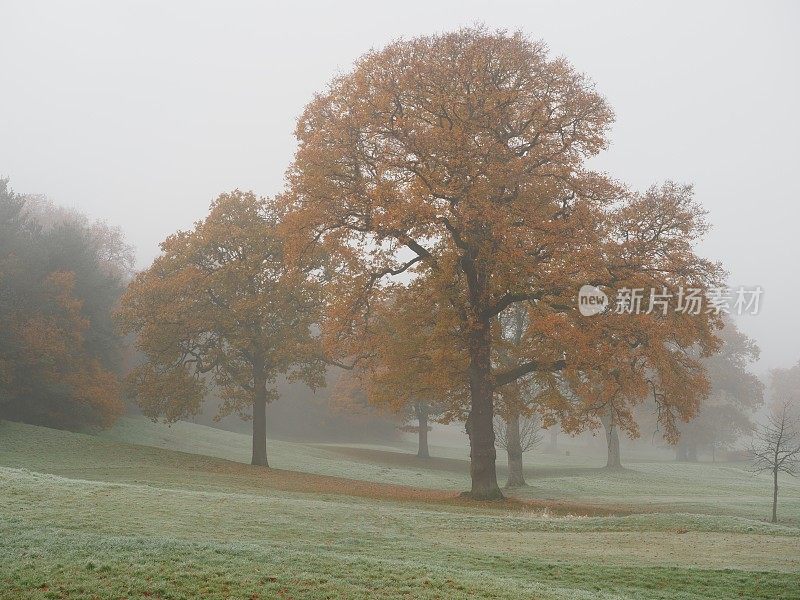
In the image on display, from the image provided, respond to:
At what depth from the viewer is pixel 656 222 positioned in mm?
25812

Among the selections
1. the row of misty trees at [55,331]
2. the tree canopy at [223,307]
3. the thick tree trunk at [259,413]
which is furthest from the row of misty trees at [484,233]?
the row of misty trees at [55,331]

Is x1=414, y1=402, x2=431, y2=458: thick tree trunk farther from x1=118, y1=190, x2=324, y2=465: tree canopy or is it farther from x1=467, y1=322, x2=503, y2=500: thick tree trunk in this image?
x1=467, y1=322, x2=503, y2=500: thick tree trunk

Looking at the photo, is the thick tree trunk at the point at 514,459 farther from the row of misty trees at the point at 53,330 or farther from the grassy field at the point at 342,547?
the row of misty trees at the point at 53,330

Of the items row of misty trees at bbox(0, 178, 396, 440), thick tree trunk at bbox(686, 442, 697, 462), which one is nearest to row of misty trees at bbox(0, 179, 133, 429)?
row of misty trees at bbox(0, 178, 396, 440)

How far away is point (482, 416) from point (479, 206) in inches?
327

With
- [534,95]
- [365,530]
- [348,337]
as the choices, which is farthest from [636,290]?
[365,530]

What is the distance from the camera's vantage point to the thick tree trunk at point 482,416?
1053 inches

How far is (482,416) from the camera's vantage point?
27.0m

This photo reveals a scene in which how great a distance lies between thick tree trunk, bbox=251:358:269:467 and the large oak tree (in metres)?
12.2

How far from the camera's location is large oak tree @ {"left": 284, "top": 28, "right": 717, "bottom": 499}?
24031mm

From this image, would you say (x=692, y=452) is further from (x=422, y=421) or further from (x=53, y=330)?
(x=53, y=330)

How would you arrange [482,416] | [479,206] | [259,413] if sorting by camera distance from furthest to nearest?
[259,413], [482,416], [479,206]

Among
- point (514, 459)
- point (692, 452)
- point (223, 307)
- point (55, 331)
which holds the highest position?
point (223, 307)

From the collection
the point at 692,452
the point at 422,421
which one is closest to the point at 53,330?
the point at 422,421
